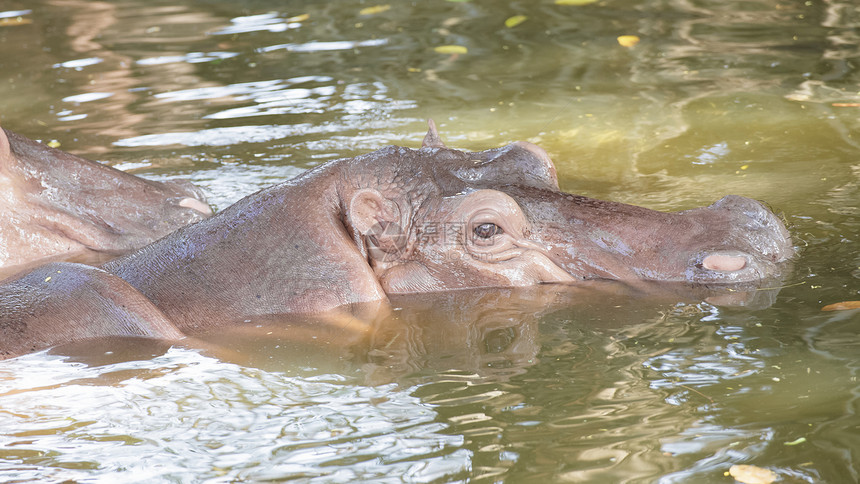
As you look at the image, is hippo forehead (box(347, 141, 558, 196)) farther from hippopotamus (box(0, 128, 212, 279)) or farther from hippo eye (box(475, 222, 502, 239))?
hippopotamus (box(0, 128, 212, 279))

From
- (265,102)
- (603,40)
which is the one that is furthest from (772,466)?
(603,40)

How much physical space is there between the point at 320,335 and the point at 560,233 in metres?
1.27

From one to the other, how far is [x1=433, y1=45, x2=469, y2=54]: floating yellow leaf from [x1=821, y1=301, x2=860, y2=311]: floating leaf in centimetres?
764

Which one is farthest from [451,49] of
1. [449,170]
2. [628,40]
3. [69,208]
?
[449,170]

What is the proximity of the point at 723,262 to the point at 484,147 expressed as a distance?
3.74 metres

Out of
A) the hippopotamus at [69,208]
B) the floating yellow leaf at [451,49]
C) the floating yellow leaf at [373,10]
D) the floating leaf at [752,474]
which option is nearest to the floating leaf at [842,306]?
the floating leaf at [752,474]

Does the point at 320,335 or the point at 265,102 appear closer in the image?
the point at 320,335

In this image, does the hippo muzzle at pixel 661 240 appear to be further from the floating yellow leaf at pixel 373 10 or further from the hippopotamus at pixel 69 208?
the floating yellow leaf at pixel 373 10

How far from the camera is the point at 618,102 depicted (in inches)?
380

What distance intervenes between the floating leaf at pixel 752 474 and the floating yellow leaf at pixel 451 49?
357 inches

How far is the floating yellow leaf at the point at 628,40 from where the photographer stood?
11.8 meters

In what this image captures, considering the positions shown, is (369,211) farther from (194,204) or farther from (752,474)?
(752,474)

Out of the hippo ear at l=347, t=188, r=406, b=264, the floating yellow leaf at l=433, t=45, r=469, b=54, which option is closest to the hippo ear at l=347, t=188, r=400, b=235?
the hippo ear at l=347, t=188, r=406, b=264

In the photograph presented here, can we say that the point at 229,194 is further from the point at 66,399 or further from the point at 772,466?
the point at 772,466
